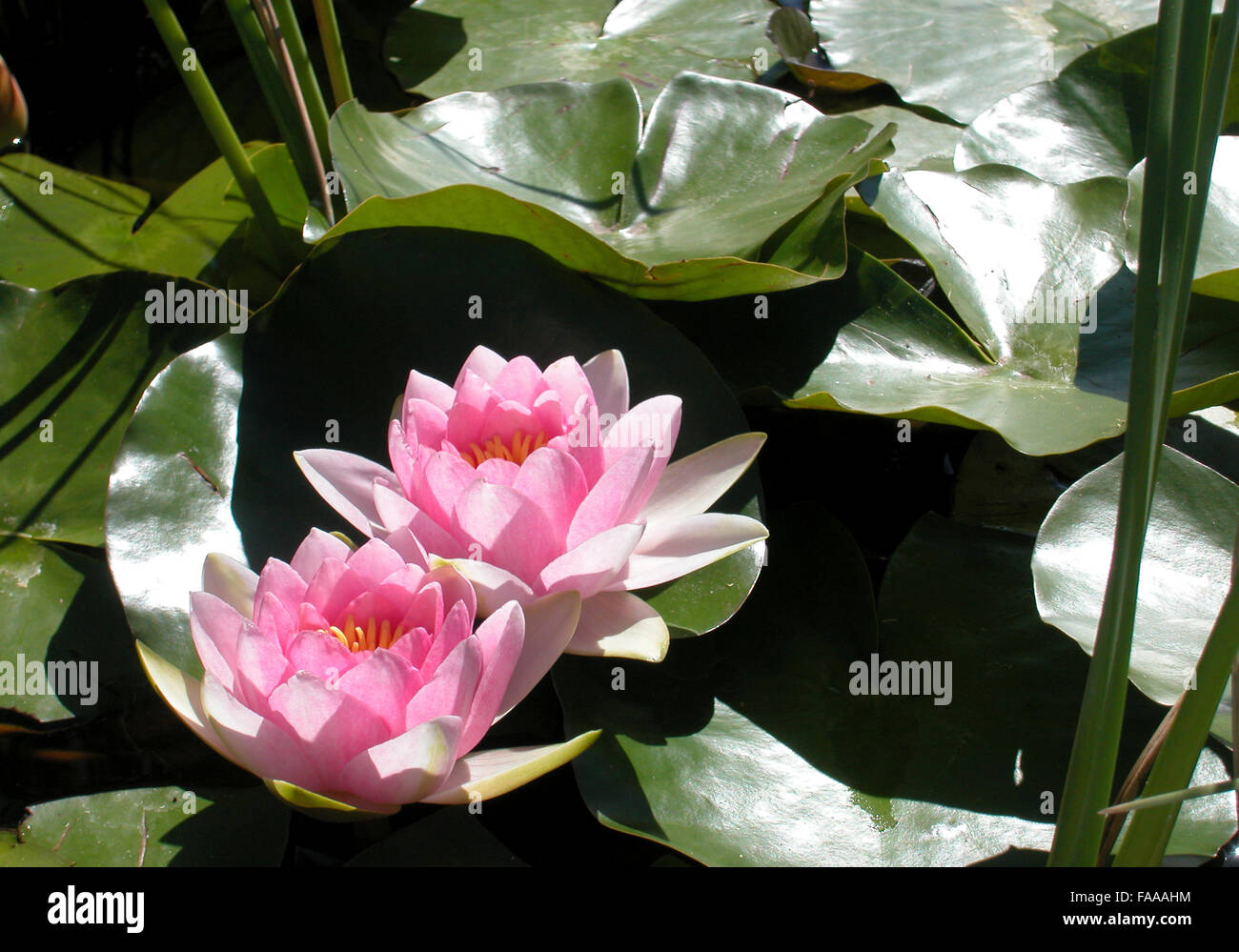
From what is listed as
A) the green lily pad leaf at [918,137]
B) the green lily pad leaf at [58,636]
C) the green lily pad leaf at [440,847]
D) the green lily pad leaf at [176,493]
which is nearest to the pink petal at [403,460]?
the green lily pad leaf at [176,493]

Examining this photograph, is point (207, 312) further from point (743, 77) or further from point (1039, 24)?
point (1039, 24)

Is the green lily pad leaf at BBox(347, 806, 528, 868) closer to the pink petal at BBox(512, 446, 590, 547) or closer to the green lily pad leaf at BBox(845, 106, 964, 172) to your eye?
the pink petal at BBox(512, 446, 590, 547)

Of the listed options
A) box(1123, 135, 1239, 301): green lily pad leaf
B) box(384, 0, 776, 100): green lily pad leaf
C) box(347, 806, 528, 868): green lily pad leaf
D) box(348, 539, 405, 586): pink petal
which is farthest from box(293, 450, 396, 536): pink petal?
box(384, 0, 776, 100): green lily pad leaf

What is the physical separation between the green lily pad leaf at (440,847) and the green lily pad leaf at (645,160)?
2.13ft

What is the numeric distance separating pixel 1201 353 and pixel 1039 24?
1.02 meters

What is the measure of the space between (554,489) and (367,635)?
0.69 ft

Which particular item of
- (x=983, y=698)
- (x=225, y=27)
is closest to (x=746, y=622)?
(x=983, y=698)

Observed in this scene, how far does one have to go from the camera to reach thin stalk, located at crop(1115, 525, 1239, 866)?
0.62m

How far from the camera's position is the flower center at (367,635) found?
80cm

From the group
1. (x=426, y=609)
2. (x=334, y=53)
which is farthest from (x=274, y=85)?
(x=426, y=609)

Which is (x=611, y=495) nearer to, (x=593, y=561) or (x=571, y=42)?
(x=593, y=561)

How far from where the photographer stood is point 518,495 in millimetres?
814

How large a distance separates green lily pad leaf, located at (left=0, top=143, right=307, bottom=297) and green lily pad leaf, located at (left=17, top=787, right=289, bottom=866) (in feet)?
2.53

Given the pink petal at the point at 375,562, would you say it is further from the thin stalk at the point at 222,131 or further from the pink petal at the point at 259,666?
the thin stalk at the point at 222,131
